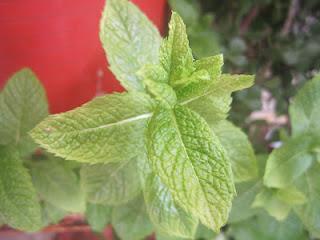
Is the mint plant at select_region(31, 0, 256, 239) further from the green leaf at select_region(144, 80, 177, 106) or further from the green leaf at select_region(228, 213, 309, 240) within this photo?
the green leaf at select_region(228, 213, 309, 240)

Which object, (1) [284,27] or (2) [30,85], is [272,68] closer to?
(1) [284,27]

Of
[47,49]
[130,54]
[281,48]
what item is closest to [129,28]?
[130,54]

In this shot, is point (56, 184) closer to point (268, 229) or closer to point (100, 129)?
point (100, 129)

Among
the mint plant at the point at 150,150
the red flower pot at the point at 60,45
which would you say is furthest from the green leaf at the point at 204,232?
the red flower pot at the point at 60,45

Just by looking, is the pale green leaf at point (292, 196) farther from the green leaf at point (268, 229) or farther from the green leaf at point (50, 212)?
the green leaf at point (50, 212)

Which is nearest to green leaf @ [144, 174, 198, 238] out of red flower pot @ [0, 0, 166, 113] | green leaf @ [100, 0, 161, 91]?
green leaf @ [100, 0, 161, 91]
